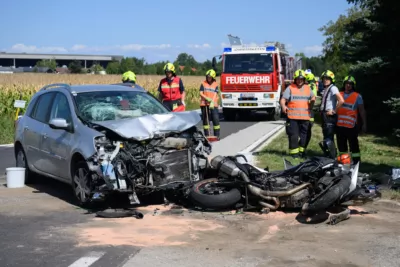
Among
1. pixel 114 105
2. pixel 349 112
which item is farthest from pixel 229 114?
pixel 114 105

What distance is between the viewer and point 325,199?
703 centimetres

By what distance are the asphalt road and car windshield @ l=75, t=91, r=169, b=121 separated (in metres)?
1.32

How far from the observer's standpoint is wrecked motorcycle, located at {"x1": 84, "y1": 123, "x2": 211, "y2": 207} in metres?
7.66

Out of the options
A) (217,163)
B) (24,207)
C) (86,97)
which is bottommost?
(24,207)

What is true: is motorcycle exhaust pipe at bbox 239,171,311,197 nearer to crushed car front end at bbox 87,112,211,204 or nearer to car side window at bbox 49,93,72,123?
crushed car front end at bbox 87,112,211,204

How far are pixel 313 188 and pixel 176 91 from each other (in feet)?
22.1

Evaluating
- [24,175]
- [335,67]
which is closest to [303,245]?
[24,175]

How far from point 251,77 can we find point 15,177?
50.2ft

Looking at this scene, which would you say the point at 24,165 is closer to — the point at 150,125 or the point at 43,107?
the point at 43,107

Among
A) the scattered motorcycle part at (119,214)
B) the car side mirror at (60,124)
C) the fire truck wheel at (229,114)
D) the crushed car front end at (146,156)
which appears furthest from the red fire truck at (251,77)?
the scattered motorcycle part at (119,214)

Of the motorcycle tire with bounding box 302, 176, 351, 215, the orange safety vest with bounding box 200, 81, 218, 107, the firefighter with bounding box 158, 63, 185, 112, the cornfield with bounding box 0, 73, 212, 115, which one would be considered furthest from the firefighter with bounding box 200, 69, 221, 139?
the cornfield with bounding box 0, 73, 212, 115

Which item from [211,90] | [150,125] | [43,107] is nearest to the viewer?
[150,125]

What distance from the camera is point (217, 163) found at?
8.20 metres

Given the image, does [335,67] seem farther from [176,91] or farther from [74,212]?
[74,212]
